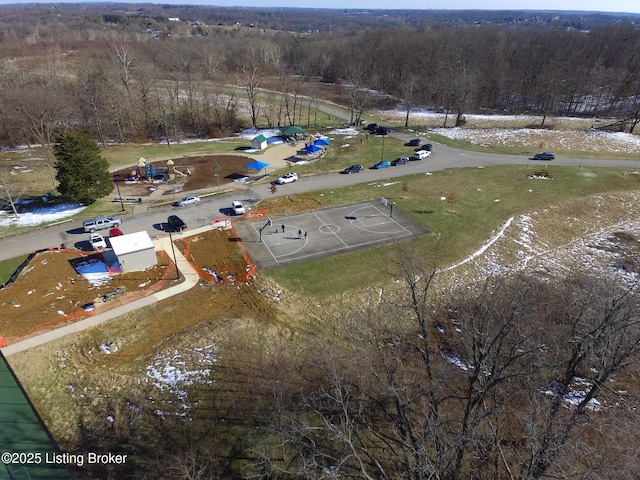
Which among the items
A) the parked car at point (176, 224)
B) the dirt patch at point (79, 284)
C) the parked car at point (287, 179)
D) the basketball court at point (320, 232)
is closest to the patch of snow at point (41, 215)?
the dirt patch at point (79, 284)

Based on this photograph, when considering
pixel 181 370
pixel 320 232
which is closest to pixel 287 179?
pixel 320 232

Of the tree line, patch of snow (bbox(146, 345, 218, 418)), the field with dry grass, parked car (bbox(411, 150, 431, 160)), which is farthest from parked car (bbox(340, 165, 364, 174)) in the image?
patch of snow (bbox(146, 345, 218, 418))

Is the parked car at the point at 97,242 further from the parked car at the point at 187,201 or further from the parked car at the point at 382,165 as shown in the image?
the parked car at the point at 382,165

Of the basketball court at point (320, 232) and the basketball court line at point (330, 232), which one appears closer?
the basketball court at point (320, 232)

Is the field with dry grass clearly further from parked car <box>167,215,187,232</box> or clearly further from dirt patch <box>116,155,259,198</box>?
dirt patch <box>116,155,259,198</box>

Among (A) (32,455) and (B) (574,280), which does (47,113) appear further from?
(B) (574,280)
